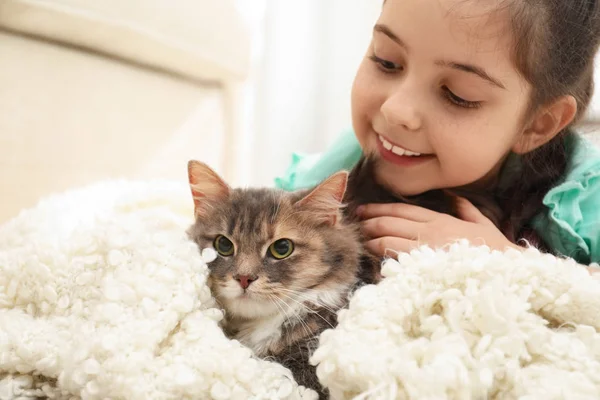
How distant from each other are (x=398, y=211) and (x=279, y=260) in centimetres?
35

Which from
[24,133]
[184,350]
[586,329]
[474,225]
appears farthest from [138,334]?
[24,133]

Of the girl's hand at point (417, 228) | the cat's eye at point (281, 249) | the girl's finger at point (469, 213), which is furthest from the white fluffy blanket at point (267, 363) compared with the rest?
the girl's finger at point (469, 213)

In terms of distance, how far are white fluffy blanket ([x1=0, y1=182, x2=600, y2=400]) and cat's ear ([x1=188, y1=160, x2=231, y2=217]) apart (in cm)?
21

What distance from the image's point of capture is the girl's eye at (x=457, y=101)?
1131mm

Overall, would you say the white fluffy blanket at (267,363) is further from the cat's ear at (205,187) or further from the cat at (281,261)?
the cat's ear at (205,187)

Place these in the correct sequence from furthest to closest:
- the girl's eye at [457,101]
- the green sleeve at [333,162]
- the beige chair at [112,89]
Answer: the green sleeve at [333,162] < the beige chair at [112,89] < the girl's eye at [457,101]

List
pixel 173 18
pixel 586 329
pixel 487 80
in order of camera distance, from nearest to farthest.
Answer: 1. pixel 586 329
2. pixel 487 80
3. pixel 173 18

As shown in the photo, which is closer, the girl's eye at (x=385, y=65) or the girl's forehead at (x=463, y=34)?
the girl's forehead at (x=463, y=34)

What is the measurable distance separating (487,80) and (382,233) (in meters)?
0.40

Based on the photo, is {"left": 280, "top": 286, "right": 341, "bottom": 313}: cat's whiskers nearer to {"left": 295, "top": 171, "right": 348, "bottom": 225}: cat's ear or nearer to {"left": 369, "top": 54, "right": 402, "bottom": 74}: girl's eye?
{"left": 295, "top": 171, "right": 348, "bottom": 225}: cat's ear

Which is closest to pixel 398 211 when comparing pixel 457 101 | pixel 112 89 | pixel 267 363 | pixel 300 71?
pixel 457 101

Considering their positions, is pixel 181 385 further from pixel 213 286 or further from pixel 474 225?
pixel 474 225

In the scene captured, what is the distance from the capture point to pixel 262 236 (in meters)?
1.00

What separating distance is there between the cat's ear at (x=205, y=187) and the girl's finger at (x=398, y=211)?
13.7 inches
